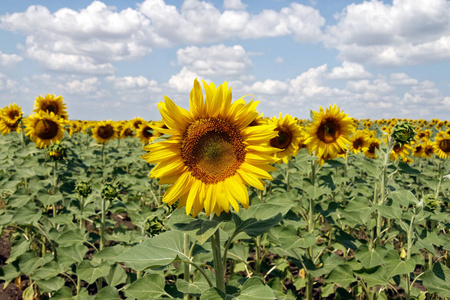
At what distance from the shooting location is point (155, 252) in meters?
1.76

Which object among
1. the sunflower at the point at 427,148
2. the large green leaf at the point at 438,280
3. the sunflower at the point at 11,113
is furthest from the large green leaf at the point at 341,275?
the sunflower at the point at 427,148

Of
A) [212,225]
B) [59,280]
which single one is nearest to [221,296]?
[212,225]

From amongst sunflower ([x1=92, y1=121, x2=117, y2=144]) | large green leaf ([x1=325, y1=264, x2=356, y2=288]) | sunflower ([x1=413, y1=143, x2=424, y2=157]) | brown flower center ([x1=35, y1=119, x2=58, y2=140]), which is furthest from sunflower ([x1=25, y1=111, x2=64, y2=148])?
sunflower ([x1=413, y1=143, x2=424, y2=157])

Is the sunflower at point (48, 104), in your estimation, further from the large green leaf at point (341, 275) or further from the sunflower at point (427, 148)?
the sunflower at point (427, 148)

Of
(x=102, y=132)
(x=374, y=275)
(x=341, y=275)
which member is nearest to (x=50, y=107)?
(x=102, y=132)

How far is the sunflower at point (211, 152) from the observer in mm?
1741

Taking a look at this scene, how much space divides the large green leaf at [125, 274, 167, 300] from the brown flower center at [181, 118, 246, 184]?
2.46 ft

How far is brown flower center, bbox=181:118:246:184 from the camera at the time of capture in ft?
5.94

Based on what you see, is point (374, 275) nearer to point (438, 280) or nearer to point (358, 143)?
point (438, 280)

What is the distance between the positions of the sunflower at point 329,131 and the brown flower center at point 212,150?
7.77ft

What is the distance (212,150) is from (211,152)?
0.01 m

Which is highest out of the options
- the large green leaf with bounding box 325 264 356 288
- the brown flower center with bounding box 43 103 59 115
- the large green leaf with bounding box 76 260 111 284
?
the brown flower center with bounding box 43 103 59 115

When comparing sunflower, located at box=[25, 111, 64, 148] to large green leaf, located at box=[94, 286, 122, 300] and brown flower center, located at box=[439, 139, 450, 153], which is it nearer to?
large green leaf, located at box=[94, 286, 122, 300]

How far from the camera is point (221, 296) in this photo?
162 centimetres
